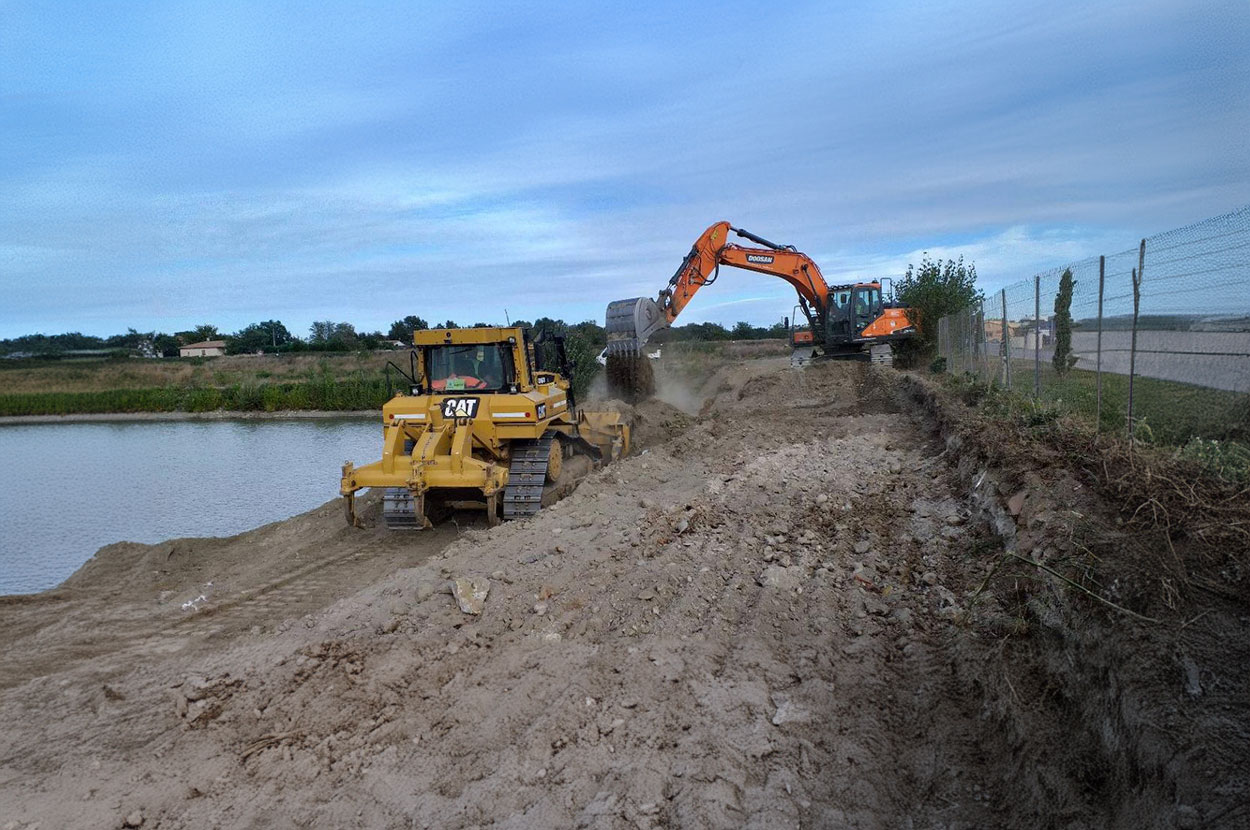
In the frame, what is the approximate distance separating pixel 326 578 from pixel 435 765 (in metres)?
5.16

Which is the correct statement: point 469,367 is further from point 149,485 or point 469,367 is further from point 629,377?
point 149,485

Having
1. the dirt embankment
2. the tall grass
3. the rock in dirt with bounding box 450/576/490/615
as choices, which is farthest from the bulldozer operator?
the tall grass

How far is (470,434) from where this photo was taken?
33.6ft

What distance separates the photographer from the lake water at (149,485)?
12.2 metres

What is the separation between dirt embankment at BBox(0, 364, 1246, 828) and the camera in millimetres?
3312

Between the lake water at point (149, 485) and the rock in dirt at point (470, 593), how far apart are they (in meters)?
6.76

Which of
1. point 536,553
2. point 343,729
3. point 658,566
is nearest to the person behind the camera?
point 343,729

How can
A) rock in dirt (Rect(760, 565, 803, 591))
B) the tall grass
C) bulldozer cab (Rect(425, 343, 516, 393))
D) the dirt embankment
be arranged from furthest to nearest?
the tall grass, bulldozer cab (Rect(425, 343, 516, 393)), rock in dirt (Rect(760, 565, 803, 591)), the dirt embankment

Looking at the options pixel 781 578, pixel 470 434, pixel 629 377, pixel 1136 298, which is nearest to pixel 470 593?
pixel 781 578

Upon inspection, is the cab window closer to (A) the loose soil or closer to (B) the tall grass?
(A) the loose soil

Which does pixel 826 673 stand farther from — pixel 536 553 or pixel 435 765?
pixel 536 553

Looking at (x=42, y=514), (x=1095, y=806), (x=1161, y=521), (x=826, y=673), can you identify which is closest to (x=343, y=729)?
(x=826, y=673)

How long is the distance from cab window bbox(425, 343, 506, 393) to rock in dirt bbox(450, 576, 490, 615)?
5.38 m

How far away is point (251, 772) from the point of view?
4141 mm
